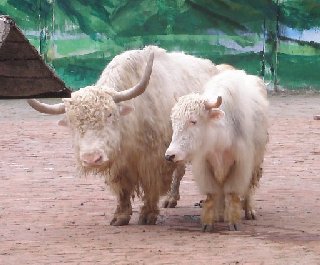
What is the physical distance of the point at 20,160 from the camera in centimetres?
1248

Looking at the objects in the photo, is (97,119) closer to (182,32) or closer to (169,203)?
(169,203)

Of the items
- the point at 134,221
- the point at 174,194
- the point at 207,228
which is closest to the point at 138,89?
the point at 207,228

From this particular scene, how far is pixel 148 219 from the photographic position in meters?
8.48

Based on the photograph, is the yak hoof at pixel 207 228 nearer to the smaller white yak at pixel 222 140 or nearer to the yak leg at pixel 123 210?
the smaller white yak at pixel 222 140

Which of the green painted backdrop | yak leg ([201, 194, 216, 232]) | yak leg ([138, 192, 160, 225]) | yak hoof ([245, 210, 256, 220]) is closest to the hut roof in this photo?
yak leg ([201, 194, 216, 232])

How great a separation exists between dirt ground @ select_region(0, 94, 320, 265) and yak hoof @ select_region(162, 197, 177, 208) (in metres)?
0.10

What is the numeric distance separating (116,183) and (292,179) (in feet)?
10.6

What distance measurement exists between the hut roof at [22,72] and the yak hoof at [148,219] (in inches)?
169

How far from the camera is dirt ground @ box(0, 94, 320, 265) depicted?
711 centimetres

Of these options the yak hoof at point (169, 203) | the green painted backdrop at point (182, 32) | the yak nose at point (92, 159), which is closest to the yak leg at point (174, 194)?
the yak hoof at point (169, 203)

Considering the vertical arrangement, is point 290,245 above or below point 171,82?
below

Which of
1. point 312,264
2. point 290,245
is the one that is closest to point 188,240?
point 290,245

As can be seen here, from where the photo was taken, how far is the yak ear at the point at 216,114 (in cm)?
777

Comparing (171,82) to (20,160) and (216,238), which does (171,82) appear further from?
(20,160)
